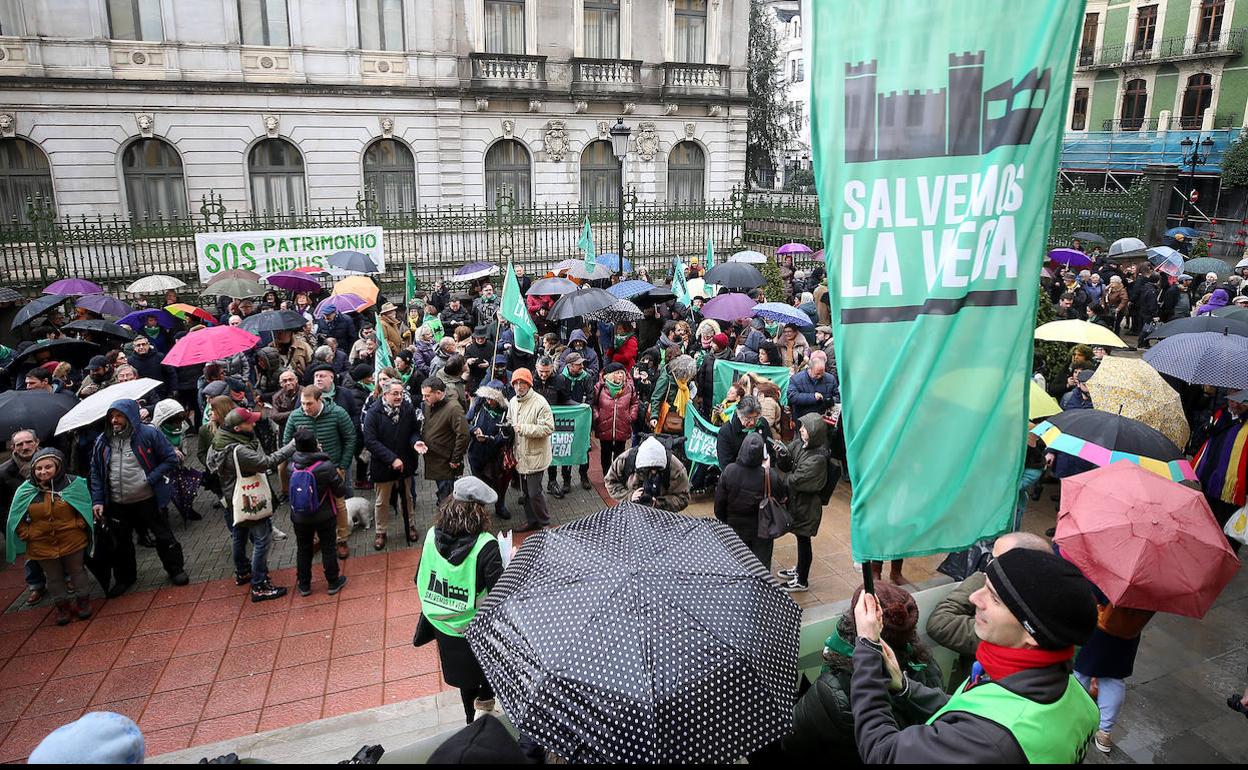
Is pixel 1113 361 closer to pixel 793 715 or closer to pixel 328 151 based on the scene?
pixel 793 715

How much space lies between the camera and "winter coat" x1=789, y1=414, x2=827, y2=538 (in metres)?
6.36

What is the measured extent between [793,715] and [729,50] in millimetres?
28868

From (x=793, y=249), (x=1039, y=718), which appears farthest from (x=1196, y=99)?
(x=1039, y=718)

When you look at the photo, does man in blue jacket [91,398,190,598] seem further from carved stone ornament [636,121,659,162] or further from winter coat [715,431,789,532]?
carved stone ornament [636,121,659,162]

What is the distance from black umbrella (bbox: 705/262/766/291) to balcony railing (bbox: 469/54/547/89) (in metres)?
14.7

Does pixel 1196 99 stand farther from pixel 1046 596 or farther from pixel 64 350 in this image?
pixel 64 350

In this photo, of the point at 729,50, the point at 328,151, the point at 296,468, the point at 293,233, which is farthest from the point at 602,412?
the point at 729,50

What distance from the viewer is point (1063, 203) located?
901 inches

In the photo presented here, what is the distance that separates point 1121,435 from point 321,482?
6577 mm

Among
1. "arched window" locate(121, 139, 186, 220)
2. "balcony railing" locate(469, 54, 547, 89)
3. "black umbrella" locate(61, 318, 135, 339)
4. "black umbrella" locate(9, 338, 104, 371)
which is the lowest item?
"black umbrella" locate(9, 338, 104, 371)

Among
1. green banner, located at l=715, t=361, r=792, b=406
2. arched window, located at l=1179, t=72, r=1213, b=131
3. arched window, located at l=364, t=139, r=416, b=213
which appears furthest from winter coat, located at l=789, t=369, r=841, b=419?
arched window, located at l=1179, t=72, r=1213, b=131

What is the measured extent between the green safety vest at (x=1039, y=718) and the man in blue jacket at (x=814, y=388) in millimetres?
5844

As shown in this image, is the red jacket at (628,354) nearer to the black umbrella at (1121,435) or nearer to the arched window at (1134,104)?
the black umbrella at (1121,435)

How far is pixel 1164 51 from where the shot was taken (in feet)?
129
